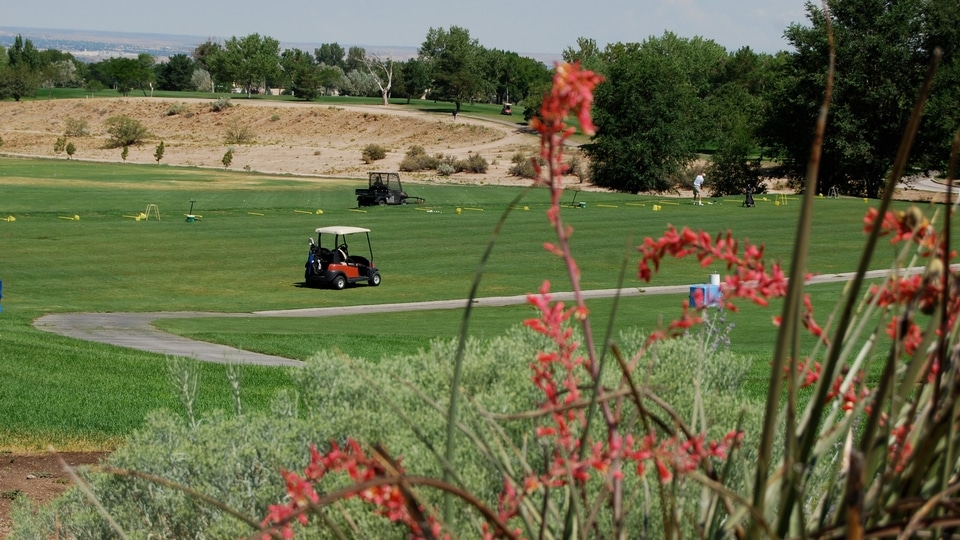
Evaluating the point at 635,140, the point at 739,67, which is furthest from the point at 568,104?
the point at 739,67

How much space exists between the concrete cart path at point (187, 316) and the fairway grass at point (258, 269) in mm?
612

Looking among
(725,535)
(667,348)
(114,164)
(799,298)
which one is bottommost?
(114,164)

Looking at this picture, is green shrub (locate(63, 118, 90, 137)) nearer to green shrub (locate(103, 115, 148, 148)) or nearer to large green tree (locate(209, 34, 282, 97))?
green shrub (locate(103, 115, 148, 148))

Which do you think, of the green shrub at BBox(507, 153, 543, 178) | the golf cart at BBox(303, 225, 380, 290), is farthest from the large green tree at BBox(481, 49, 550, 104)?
the golf cart at BBox(303, 225, 380, 290)

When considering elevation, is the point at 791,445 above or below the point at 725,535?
above

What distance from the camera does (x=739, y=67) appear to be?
138 metres

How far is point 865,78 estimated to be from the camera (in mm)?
75375

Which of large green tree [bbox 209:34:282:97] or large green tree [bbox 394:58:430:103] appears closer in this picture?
large green tree [bbox 394:58:430:103]

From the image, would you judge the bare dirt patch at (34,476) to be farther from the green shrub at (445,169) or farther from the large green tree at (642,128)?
the green shrub at (445,169)

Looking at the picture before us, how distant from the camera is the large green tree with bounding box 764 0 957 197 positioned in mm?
74688

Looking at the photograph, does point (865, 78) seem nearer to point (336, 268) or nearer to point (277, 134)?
point (336, 268)

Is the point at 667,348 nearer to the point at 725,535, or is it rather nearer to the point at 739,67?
the point at 725,535

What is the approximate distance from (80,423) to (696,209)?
4863 centimetres

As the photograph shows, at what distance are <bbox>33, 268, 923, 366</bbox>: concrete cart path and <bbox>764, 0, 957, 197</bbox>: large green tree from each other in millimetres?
44128
